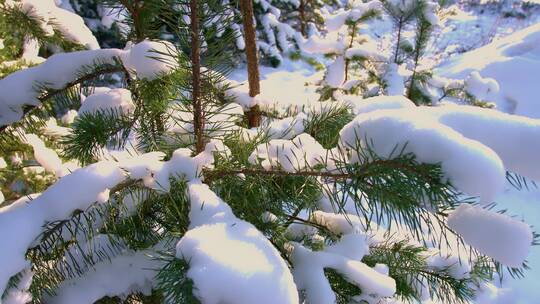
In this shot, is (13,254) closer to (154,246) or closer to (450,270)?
(154,246)

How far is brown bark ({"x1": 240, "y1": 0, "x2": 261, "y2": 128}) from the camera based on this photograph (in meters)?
1.50

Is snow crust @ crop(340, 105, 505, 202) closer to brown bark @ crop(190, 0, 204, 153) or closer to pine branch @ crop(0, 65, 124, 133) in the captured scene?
brown bark @ crop(190, 0, 204, 153)

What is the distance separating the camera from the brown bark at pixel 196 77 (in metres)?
0.78

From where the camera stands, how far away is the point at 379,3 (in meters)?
2.65

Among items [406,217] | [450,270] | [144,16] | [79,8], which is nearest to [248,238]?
[406,217]

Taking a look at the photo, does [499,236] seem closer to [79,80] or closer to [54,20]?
[79,80]

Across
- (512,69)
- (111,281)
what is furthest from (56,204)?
(512,69)

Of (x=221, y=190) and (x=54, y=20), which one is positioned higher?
(x=54, y=20)

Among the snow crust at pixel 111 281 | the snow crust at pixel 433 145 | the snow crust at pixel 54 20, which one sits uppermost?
the snow crust at pixel 54 20

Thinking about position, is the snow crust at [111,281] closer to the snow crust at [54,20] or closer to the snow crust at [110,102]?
the snow crust at [110,102]

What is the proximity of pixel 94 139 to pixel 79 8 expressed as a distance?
4616 mm

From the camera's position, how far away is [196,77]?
0.85m

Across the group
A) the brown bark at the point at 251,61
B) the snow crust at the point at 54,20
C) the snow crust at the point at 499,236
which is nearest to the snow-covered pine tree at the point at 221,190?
the snow crust at the point at 499,236

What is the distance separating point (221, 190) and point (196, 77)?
24 cm
